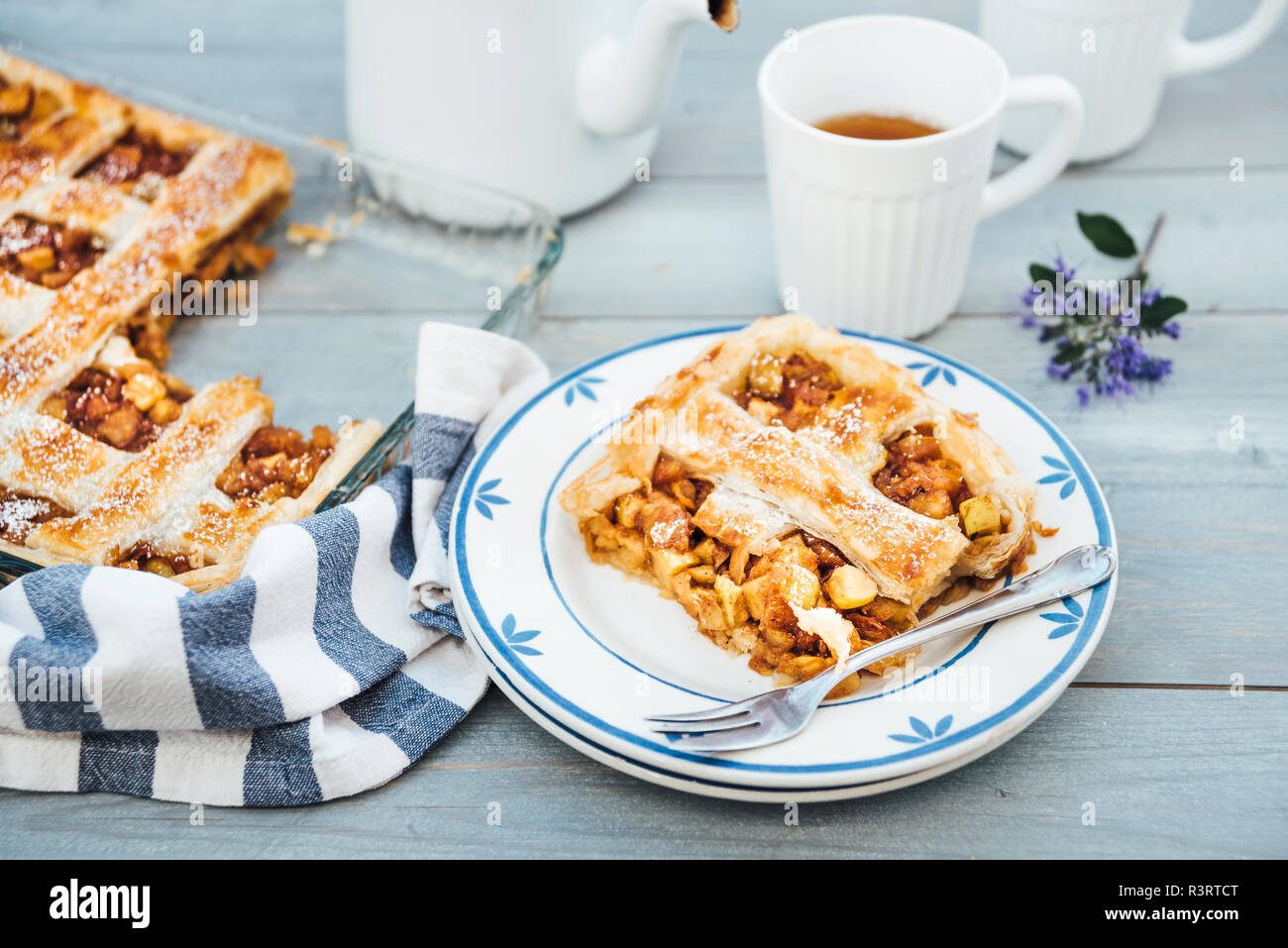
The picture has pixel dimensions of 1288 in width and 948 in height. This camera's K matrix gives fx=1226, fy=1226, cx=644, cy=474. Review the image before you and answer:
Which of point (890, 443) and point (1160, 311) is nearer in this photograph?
point (890, 443)

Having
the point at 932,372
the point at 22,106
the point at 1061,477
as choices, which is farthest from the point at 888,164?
the point at 22,106

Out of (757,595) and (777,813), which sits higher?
(757,595)

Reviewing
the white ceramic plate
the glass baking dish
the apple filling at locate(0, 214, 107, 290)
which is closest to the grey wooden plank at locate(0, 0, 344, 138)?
the glass baking dish

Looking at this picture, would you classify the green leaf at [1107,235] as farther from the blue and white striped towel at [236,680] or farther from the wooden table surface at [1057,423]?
the blue and white striped towel at [236,680]

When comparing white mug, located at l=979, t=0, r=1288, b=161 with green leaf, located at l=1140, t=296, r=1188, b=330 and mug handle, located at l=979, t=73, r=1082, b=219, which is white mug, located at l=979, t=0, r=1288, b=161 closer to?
mug handle, located at l=979, t=73, r=1082, b=219

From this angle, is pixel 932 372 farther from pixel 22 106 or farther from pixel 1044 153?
pixel 22 106
